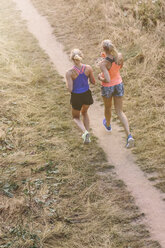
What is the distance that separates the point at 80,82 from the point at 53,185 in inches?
69.9

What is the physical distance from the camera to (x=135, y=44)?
9.84 metres

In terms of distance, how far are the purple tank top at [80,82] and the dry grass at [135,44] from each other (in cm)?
157

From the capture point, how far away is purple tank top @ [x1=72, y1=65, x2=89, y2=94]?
5.55 meters

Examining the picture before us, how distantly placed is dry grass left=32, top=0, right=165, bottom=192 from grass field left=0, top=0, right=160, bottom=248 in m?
0.89

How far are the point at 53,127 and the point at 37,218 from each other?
255 centimetres

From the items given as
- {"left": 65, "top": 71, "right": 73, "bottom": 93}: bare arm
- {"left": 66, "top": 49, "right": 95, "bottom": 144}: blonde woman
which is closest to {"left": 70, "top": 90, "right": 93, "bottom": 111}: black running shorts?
{"left": 66, "top": 49, "right": 95, "bottom": 144}: blonde woman

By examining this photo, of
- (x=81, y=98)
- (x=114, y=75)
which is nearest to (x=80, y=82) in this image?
(x=81, y=98)

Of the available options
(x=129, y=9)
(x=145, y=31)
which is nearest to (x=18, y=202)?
(x=145, y=31)

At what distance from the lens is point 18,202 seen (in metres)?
5.01

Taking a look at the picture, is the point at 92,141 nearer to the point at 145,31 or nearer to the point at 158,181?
the point at 158,181

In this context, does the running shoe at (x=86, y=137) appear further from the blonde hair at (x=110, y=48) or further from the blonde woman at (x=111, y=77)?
the blonde hair at (x=110, y=48)

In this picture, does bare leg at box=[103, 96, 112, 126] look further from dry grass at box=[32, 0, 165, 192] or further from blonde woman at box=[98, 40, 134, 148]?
dry grass at box=[32, 0, 165, 192]

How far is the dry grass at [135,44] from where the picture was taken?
21.4 feet

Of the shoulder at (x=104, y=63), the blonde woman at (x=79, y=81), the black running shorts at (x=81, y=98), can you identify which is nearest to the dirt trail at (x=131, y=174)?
the blonde woman at (x=79, y=81)
